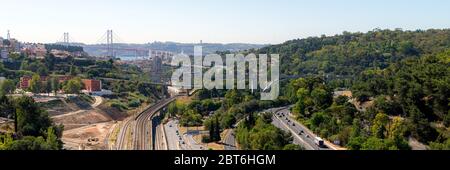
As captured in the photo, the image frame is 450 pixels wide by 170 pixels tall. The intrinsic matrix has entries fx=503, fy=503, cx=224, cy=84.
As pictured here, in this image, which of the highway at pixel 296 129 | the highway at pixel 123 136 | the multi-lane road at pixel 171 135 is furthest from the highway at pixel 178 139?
the highway at pixel 296 129

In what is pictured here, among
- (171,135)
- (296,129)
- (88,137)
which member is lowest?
(88,137)

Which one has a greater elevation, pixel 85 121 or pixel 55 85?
pixel 55 85

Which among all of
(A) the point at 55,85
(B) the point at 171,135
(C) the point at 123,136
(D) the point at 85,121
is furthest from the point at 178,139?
(A) the point at 55,85

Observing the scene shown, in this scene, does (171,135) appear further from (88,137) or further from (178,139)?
(88,137)

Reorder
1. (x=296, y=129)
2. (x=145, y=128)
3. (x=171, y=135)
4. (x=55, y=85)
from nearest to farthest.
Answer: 1. (x=296, y=129)
2. (x=171, y=135)
3. (x=145, y=128)
4. (x=55, y=85)

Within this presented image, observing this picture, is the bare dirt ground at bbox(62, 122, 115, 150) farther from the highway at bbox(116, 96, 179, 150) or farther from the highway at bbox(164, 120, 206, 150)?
the highway at bbox(164, 120, 206, 150)

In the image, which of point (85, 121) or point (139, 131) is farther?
point (85, 121)

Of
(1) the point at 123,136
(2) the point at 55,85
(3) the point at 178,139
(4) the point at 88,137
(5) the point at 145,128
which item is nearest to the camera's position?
(3) the point at 178,139

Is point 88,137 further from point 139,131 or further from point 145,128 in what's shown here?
point 145,128

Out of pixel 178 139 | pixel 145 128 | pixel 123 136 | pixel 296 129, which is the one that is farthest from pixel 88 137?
pixel 296 129

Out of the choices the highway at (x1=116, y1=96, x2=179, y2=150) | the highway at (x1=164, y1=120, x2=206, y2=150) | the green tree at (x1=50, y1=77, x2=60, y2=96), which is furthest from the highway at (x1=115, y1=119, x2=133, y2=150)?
the green tree at (x1=50, y1=77, x2=60, y2=96)
